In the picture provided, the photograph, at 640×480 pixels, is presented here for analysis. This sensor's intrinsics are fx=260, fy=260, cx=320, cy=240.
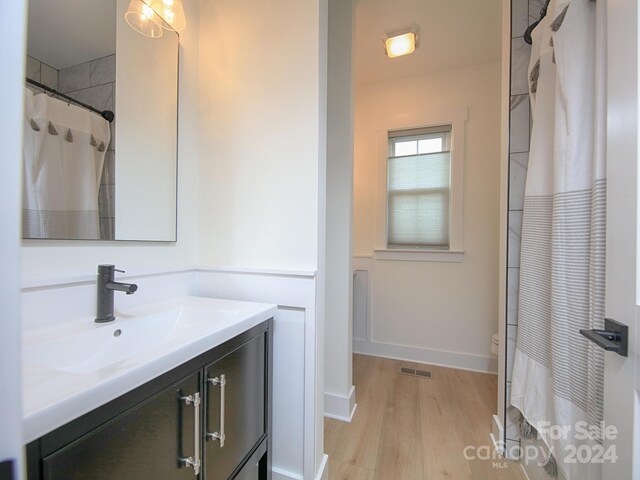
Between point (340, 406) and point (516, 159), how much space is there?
1804 millimetres

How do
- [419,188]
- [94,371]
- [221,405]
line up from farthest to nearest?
1. [419,188]
2. [221,405]
3. [94,371]

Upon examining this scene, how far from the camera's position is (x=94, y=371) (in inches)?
21.6

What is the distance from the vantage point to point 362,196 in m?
2.68

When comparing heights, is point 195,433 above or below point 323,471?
above

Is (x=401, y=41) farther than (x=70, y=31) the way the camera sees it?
Yes

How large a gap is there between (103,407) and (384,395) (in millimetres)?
1913

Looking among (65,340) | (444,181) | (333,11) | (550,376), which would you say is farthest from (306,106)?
(444,181)

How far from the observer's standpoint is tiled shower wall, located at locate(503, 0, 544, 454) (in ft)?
4.42

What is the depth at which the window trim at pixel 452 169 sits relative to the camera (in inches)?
92.7

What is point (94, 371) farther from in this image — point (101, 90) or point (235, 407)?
point (101, 90)

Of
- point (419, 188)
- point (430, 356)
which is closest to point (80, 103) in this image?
point (419, 188)

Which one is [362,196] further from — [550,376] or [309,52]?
[550,376]

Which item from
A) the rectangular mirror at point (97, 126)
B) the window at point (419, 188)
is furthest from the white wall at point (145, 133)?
the window at point (419, 188)

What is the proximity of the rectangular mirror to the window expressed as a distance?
1993 mm
